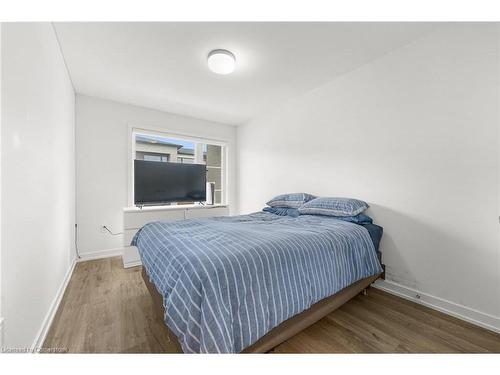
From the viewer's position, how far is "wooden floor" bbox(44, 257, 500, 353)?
1.36 meters

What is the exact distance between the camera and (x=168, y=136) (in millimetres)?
3750

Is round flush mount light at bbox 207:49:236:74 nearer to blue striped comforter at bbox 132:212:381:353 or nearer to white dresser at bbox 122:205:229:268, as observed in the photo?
blue striped comforter at bbox 132:212:381:353

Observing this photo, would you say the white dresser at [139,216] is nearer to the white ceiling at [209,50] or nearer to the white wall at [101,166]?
the white wall at [101,166]

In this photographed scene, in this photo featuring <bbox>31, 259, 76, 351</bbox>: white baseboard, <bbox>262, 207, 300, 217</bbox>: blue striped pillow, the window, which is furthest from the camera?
the window

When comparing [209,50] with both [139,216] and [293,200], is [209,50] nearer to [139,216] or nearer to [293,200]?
[293,200]

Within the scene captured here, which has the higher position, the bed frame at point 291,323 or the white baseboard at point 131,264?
the bed frame at point 291,323

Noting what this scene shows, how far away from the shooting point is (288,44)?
6.51 feet

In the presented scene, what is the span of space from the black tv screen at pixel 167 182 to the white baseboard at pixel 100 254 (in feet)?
2.79

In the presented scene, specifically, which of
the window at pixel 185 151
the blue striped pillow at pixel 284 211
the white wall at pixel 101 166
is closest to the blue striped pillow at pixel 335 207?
the blue striped pillow at pixel 284 211

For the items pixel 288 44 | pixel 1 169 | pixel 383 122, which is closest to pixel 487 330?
pixel 383 122

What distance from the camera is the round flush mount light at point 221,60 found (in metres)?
2.04

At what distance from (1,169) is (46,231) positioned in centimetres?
89

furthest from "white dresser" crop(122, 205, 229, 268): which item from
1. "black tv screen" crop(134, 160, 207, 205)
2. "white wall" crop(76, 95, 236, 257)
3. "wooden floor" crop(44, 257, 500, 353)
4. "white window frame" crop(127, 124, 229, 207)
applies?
"wooden floor" crop(44, 257, 500, 353)

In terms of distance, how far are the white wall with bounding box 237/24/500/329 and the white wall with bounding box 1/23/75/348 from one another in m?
2.83
